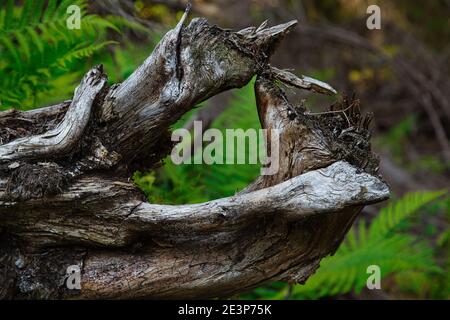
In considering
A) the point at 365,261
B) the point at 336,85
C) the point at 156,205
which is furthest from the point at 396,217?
the point at 336,85

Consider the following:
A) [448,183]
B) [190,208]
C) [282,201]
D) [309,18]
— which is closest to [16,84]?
[190,208]

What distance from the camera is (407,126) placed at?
23.4ft

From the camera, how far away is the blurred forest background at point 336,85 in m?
2.88

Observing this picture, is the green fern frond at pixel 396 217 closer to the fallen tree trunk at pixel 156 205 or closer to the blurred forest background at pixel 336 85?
the blurred forest background at pixel 336 85

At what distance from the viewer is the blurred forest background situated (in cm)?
288

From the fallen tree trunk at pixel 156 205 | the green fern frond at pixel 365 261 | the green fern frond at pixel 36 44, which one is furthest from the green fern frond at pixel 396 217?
the green fern frond at pixel 36 44

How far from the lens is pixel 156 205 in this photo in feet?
6.88

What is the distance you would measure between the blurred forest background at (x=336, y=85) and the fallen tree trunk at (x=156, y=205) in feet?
0.82

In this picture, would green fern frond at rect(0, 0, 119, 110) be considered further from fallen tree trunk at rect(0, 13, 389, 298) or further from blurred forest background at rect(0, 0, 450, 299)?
fallen tree trunk at rect(0, 13, 389, 298)

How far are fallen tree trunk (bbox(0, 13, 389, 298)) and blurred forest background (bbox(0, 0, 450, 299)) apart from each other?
251 mm

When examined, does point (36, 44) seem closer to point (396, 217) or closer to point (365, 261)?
point (365, 261)

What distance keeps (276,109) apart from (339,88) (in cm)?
556

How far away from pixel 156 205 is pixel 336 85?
18.8 feet

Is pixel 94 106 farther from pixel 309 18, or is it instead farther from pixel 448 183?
pixel 309 18
